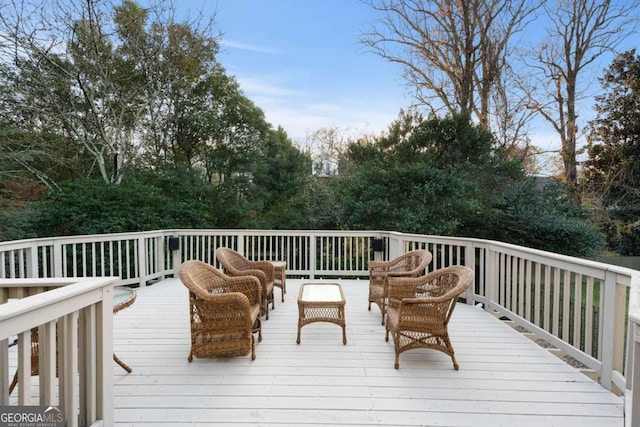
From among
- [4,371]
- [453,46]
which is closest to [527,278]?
[4,371]

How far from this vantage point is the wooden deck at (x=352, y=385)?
197 cm

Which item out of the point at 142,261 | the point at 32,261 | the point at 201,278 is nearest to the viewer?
the point at 201,278

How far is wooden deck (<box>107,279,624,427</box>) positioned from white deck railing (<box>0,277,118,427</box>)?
17.7 inches

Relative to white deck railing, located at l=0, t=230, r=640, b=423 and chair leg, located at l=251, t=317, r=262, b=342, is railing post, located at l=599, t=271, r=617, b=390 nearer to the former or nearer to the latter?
white deck railing, located at l=0, t=230, r=640, b=423

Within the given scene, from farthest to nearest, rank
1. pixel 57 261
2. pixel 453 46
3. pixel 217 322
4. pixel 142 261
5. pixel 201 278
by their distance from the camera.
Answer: pixel 453 46
pixel 142 261
pixel 57 261
pixel 201 278
pixel 217 322

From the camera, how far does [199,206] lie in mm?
9383

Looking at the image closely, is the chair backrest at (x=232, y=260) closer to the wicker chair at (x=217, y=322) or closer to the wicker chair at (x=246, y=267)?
the wicker chair at (x=246, y=267)

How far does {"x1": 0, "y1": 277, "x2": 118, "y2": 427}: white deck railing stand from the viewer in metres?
1.27

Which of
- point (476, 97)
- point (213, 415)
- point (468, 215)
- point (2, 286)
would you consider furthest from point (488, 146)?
point (2, 286)

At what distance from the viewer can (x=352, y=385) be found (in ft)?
7.60

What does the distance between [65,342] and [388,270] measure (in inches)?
132

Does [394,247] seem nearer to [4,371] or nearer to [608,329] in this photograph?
[608,329]

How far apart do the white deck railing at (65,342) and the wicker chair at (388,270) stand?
2660mm

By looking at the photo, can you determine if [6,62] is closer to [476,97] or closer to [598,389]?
[598,389]
